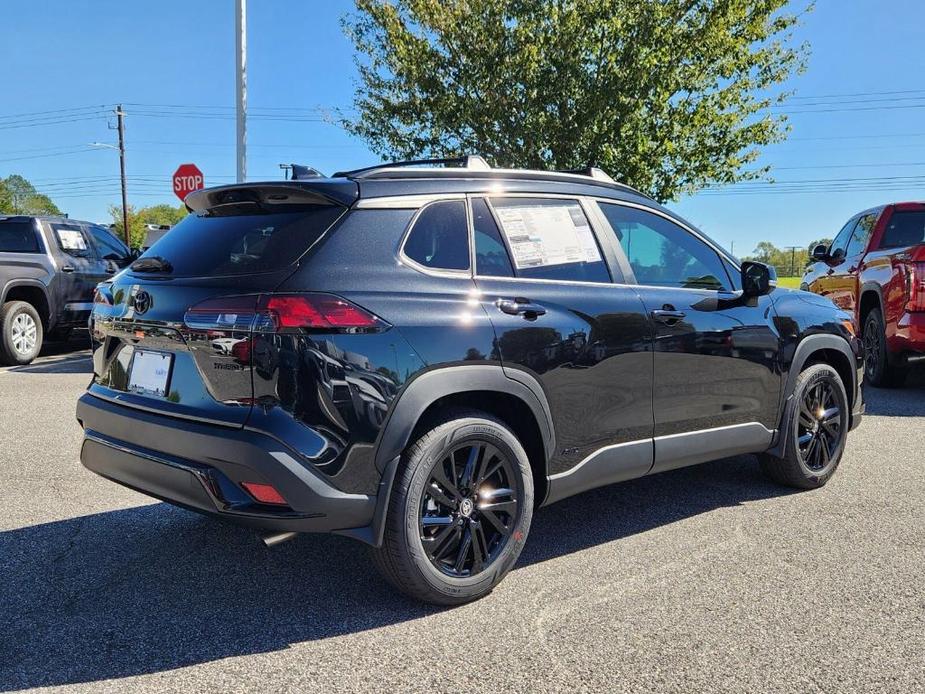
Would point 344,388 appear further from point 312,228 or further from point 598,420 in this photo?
point 598,420

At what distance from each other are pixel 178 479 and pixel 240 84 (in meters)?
12.1

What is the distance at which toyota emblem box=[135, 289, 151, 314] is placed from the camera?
320 cm

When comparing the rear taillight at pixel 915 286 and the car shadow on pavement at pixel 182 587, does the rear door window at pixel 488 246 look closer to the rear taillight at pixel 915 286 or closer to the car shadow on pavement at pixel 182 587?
the car shadow on pavement at pixel 182 587

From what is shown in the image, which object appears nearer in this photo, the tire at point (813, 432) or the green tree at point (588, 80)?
the tire at point (813, 432)

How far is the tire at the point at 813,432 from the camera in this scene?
4707 millimetres

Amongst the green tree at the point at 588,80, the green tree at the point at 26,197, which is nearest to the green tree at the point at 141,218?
the green tree at the point at 26,197

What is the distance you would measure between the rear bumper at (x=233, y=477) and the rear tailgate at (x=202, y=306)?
0.08 m

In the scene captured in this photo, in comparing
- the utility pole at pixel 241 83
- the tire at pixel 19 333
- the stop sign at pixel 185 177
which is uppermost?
the utility pole at pixel 241 83

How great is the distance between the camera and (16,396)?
8.04 metres

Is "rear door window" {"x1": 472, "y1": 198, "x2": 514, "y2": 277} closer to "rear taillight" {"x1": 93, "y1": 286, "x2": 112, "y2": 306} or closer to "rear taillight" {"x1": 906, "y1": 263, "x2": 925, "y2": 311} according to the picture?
"rear taillight" {"x1": 93, "y1": 286, "x2": 112, "y2": 306}

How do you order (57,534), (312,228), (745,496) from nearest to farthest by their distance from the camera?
(312,228), (57,534), (745,496)

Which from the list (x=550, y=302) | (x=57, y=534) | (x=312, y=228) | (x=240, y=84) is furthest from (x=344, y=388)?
(x=240, y=84)

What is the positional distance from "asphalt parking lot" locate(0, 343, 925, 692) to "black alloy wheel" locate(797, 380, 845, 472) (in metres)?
0.25

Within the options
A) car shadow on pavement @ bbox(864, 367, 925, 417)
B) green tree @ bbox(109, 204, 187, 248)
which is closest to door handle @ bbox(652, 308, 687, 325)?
car shadow on pavement @ bbox(864, 367, 925, 417)
